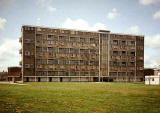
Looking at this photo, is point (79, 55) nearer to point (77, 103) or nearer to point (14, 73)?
point (14, 73)

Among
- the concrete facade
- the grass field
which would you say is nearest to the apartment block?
the concrete facade

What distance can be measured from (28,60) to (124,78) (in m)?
42.8

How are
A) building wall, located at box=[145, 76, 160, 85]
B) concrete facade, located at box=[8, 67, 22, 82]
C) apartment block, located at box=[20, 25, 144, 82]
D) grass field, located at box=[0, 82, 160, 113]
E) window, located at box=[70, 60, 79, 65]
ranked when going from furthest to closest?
concrete facade, located at box=[8, 67, 22, 82], window, located at box=[70, 60, 79, 65], apartment block, located at box=[20, 25, 144, 82], building wall, located at box=[145, 76, 160, 85], grass field, located at box=[0, 82, 160, 113]

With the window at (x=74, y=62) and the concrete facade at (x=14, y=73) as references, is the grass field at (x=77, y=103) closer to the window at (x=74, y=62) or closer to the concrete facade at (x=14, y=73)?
the window at (x=74, y=62)

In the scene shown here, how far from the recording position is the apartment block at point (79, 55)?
223 ft

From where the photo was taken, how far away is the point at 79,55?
7481cm

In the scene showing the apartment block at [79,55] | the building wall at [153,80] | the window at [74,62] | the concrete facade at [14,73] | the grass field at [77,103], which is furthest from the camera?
the concrete facade at [14,73]

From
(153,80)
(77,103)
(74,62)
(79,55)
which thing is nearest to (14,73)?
(74,62)

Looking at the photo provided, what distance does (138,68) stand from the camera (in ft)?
278

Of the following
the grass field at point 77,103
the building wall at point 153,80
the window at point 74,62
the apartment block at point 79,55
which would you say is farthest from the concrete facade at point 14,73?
the grass field at point 77,103

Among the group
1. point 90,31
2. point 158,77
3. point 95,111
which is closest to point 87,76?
point 90,31

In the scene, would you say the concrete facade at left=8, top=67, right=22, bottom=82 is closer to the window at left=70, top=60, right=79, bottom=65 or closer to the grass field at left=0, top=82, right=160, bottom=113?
the window at left=70, top=60, right=79, bottom=65

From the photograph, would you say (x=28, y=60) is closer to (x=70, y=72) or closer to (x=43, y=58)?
(x=43, y=58)

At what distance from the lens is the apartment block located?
223 feet
